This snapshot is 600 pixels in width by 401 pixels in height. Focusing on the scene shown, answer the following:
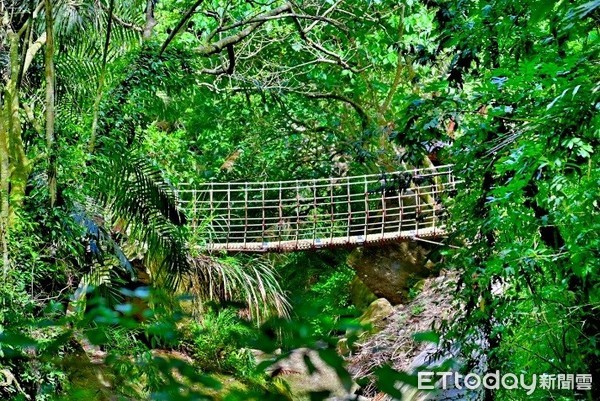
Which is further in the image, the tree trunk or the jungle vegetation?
the tree trunk

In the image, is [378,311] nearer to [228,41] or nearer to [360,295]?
[360,295]

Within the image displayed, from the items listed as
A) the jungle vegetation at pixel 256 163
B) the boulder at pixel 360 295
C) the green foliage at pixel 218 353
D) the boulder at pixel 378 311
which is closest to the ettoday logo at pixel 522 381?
the jungle vegetation at pixel 256 163

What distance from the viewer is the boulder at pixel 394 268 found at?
783 cm

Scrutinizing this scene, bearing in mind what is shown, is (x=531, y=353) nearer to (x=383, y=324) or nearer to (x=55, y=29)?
(x=55, y=29)

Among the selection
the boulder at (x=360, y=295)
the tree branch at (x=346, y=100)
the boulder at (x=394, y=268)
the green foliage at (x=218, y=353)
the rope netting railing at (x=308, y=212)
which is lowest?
the green foliage at (x=218, y=353)

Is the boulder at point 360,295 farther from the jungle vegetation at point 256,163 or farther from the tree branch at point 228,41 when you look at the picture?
the tree branch at point 228,41

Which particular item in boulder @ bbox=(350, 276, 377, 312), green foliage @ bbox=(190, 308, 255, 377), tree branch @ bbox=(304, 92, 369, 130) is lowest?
green foliage @ bbox=(190, 308, 255, 377)

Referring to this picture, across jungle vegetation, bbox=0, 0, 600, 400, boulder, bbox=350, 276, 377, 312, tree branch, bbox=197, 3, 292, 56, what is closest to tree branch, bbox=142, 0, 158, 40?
jungle vegetation, bbox=0, 0, 600, 400

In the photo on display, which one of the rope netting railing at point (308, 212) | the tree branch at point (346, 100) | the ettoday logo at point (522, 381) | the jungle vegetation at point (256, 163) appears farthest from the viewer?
the tree branch at point (346, 100)

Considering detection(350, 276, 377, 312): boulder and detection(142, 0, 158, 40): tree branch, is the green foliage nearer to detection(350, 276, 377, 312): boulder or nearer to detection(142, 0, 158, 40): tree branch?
detection(142, 0, 158, 40): tree branch

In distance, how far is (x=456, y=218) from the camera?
2.89m

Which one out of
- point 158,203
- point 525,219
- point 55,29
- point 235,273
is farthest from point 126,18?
point 525,219

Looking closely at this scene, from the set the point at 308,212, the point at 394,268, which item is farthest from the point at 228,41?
the point at 394,268

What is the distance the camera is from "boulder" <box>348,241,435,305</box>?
7.83m
